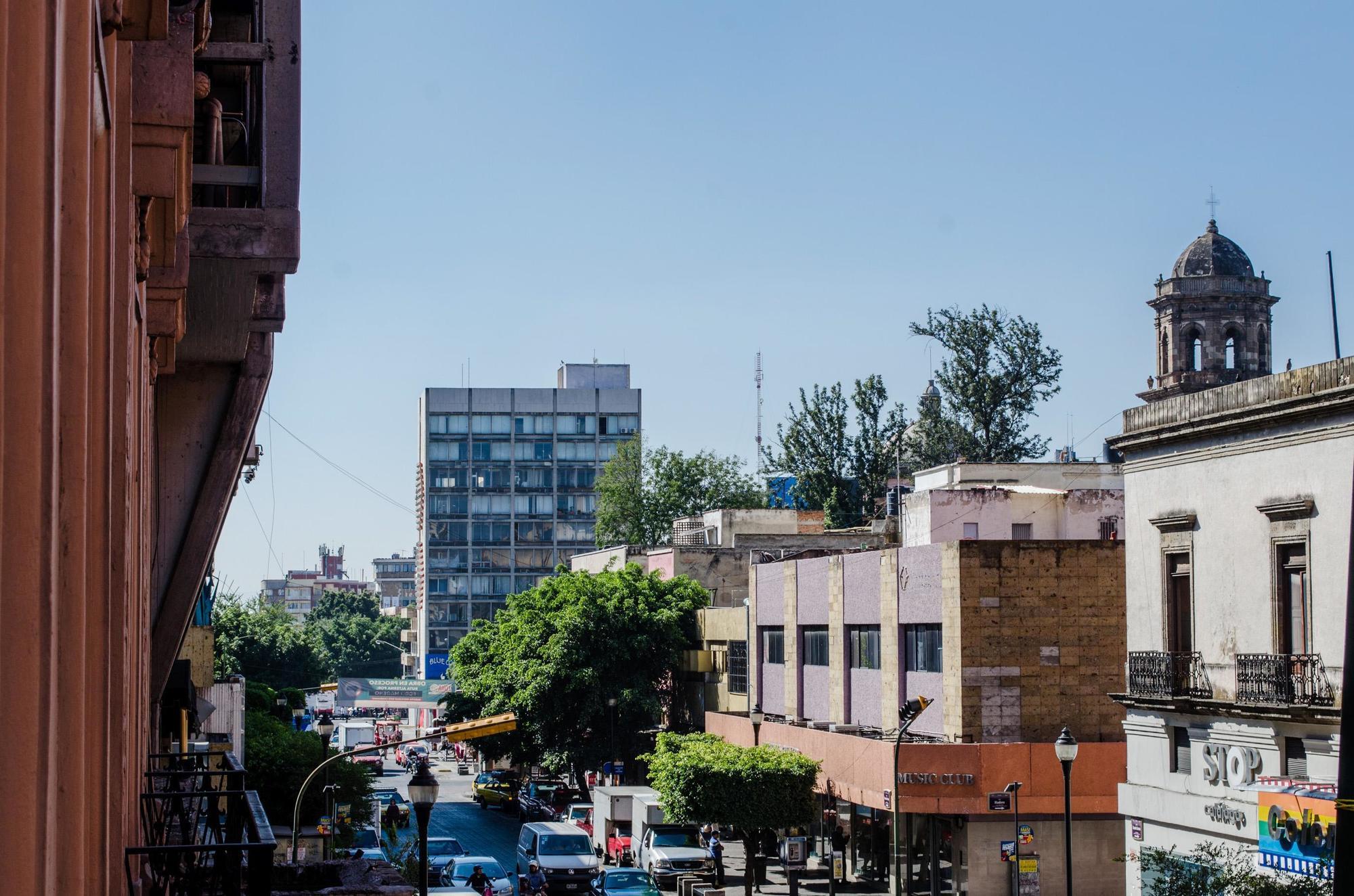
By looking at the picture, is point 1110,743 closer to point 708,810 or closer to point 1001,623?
point 1001,623

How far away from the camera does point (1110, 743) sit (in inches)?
1453

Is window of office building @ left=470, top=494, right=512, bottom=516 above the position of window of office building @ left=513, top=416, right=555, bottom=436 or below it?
below

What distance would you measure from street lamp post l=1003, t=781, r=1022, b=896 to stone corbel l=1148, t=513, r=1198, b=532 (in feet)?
24.9

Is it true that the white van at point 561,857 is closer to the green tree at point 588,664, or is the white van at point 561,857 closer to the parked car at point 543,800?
the parked car at point 543,800

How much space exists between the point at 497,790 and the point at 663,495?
3169 cm

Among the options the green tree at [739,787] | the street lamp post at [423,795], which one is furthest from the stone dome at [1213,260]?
the street lamp post at [423,795]

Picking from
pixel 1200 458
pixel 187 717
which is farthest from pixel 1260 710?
pixel 187 717

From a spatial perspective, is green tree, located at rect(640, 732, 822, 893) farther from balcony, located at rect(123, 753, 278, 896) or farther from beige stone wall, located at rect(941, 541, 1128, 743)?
balcony, located at rect(123, 753, 278, 896)

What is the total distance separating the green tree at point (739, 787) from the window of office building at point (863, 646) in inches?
167

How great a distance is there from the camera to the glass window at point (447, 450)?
13062 cm

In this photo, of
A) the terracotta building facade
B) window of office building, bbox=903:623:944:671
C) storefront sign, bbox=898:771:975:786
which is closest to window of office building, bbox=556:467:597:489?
window of office building, bbox=903:623:944:671

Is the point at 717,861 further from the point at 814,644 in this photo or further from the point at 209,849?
the point at 209,849

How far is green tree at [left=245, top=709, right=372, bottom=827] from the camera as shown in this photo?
131ft

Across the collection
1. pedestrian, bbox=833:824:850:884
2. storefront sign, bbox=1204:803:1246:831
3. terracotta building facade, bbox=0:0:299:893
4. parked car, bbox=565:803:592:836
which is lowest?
parked car, bbox=565:803:592:836
